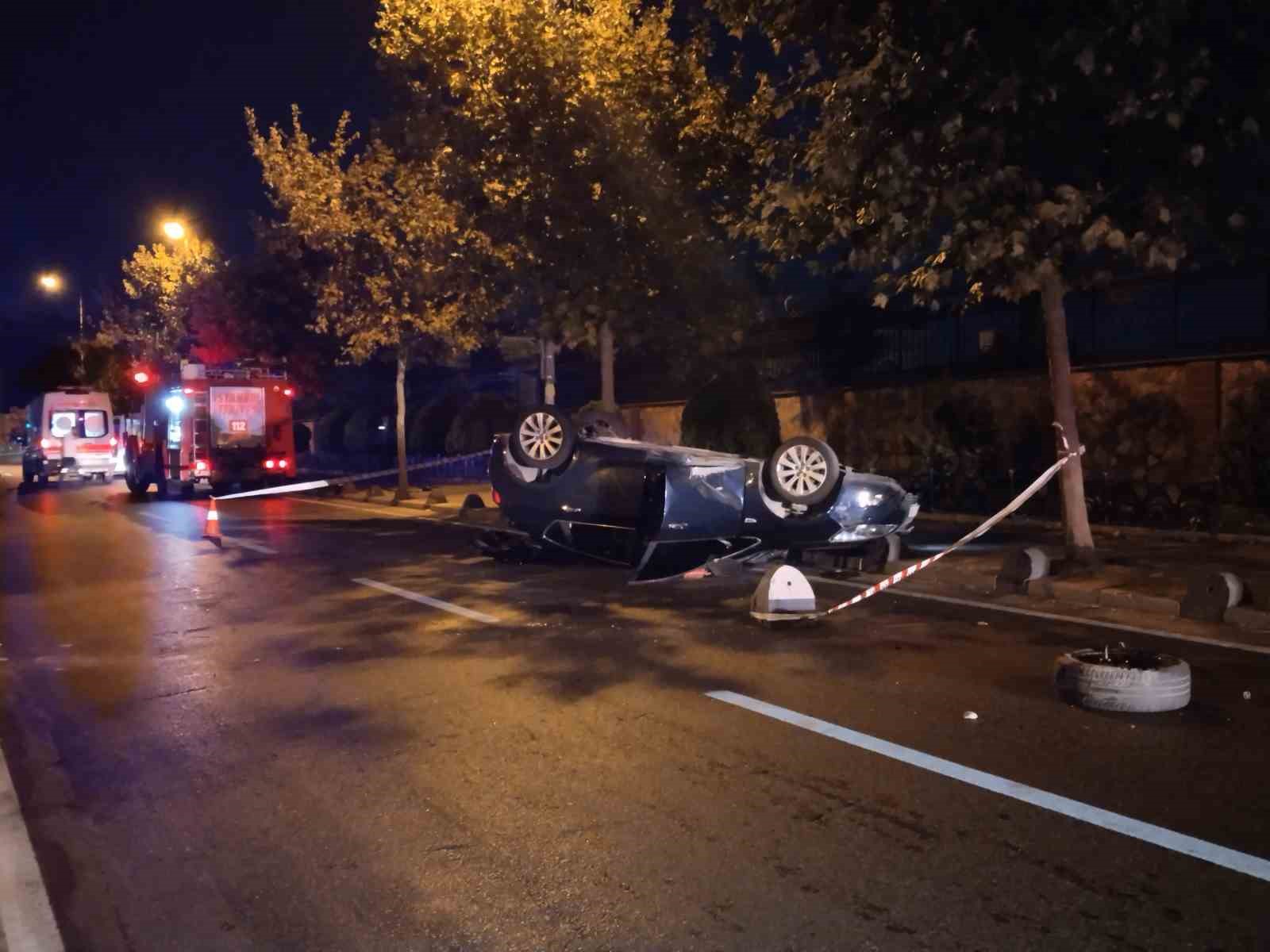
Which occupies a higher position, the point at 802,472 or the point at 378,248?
the point at 378,248

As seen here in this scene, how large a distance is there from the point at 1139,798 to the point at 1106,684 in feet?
4.87

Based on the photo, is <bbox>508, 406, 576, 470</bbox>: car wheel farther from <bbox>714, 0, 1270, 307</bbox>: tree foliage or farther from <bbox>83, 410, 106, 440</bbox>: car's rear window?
<bbox>83, 410, 106, 440</bbox>: car's rear window

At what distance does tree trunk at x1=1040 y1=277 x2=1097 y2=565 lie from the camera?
11969 mm

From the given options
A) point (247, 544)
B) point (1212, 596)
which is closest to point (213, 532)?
point (247, 544)

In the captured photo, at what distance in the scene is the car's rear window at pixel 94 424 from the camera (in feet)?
110

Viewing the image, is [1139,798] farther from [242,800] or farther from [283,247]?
[283,247]

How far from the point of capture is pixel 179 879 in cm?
470

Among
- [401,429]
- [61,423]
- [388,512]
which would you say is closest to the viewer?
[388,512]

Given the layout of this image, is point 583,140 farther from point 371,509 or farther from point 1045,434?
point 371,509

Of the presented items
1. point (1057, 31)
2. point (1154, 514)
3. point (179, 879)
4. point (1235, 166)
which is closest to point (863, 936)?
point (179, 879)

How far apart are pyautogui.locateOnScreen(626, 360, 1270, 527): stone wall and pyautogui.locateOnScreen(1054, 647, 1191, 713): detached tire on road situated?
28.8 feet

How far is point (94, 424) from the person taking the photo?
33594mm

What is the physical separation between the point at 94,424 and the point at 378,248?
14.5 metres

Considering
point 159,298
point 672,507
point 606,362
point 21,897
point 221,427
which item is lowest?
point 21,897
